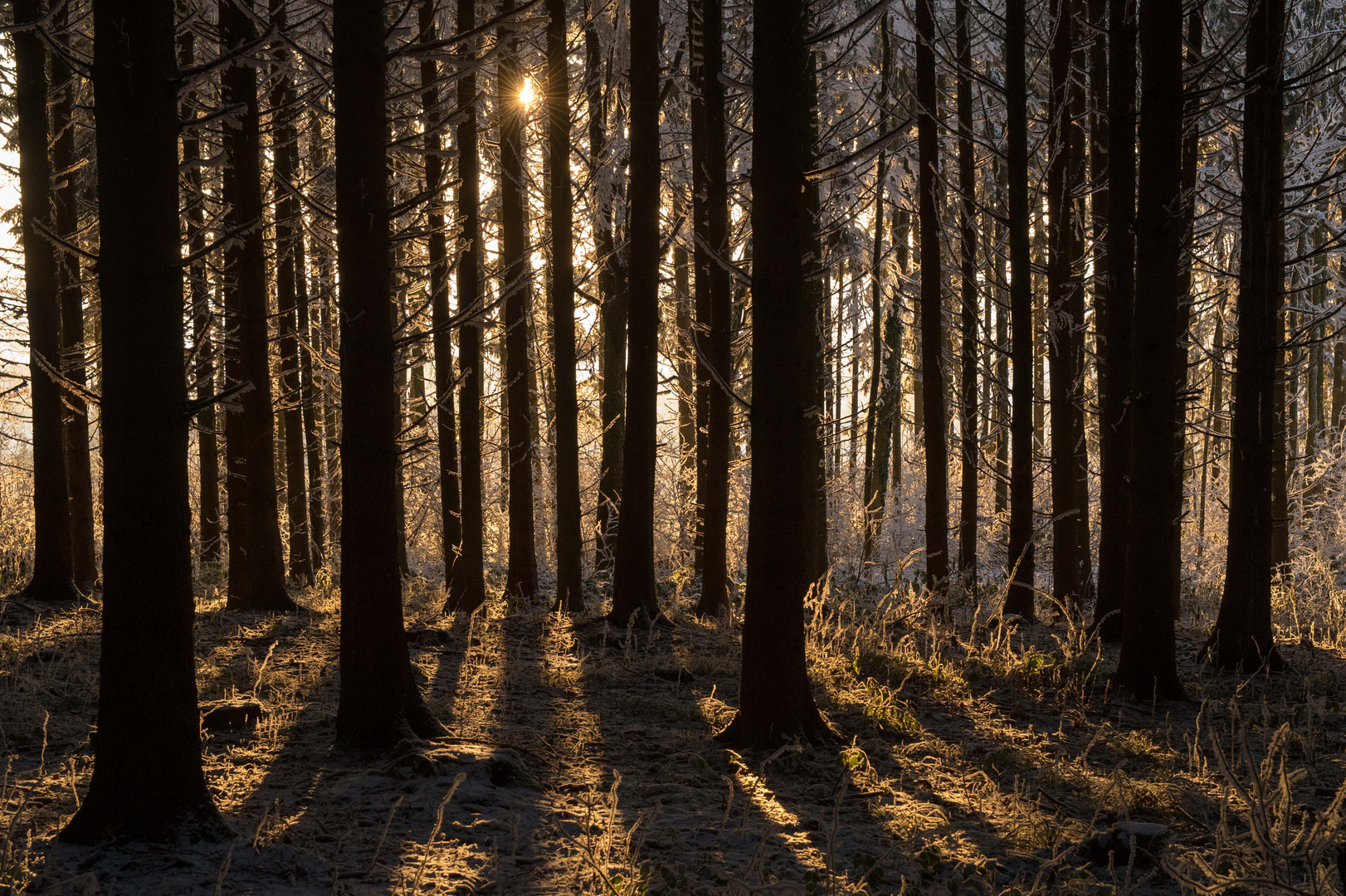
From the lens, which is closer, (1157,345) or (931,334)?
(1157,345)

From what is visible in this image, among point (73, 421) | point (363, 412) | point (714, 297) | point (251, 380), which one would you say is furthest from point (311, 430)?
point (363, 412)

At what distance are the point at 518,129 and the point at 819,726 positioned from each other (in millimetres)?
8125

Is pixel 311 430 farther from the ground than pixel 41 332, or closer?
closer

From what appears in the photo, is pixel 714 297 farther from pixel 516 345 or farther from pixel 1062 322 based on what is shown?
pixel 1062 322

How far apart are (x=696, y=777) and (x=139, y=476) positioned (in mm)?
3188

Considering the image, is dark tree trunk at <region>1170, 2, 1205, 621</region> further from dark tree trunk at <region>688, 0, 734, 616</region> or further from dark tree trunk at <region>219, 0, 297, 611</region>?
dark tree trunk at <region>219, 0, 297, 611</region>

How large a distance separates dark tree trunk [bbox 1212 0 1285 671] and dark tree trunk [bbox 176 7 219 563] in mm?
9252

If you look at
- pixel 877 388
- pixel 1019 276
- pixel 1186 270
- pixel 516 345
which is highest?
pixel 1186 270

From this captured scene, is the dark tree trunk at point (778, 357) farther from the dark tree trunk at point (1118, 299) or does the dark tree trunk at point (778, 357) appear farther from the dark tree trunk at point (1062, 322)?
the dark tree trunk at point (1062, 322)

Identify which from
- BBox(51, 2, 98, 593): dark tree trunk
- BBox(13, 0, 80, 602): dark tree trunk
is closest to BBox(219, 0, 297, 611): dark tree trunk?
BBox(13, 0, 80, 602): dark tree trunk

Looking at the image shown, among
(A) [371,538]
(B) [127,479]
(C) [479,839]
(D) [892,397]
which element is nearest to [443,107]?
(A) [371,538]

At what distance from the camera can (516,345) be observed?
10508 millimetres

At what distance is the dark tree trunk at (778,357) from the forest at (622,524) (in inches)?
1.0

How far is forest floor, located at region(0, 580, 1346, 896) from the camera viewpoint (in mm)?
3441
